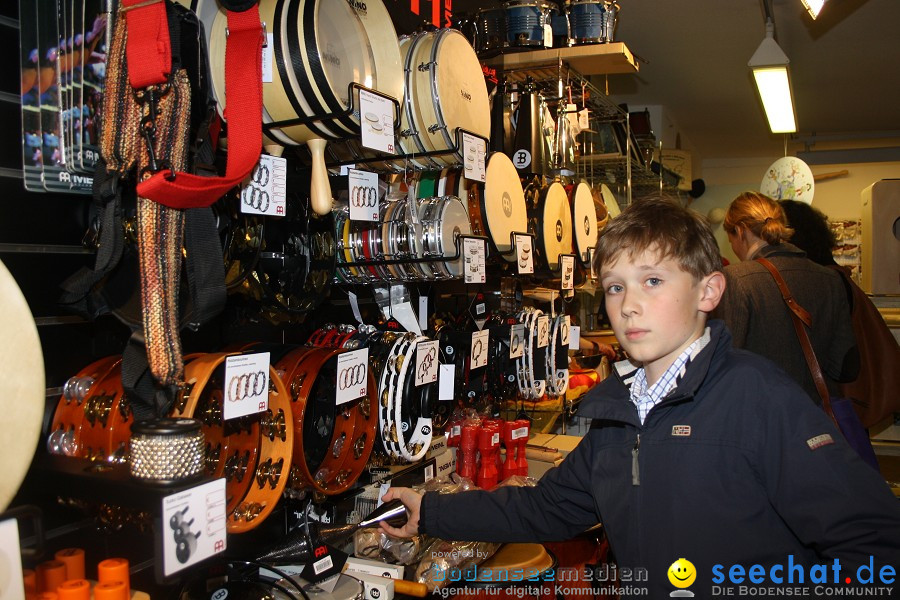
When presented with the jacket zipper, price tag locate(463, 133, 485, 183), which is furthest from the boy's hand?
price tag locate(463, 133, 485, 183)

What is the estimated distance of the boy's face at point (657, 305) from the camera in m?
1.64

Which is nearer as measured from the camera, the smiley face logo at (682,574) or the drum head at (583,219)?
the smiley face logo at (682,574)

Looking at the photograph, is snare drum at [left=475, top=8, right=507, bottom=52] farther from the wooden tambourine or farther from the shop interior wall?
the shop interior wall

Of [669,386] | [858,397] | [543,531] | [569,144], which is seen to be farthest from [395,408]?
[858,397]

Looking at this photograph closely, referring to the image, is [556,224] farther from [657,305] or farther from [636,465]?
[636,465]

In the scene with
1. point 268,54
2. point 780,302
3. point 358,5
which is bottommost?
point 780,302

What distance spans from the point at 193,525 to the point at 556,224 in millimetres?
2346

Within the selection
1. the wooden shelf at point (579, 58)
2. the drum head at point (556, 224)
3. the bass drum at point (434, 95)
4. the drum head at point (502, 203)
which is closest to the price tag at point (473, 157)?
the bass drum at point (434, 95)

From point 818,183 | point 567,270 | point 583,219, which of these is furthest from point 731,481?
point 818,183

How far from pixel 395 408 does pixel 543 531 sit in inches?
20.2

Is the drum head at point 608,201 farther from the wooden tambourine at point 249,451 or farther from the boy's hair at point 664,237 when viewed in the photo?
the wooden tambourine at point 249,451

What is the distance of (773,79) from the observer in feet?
18.6

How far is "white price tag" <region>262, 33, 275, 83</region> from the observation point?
1.50m

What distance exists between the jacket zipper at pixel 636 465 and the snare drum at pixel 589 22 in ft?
8.20
